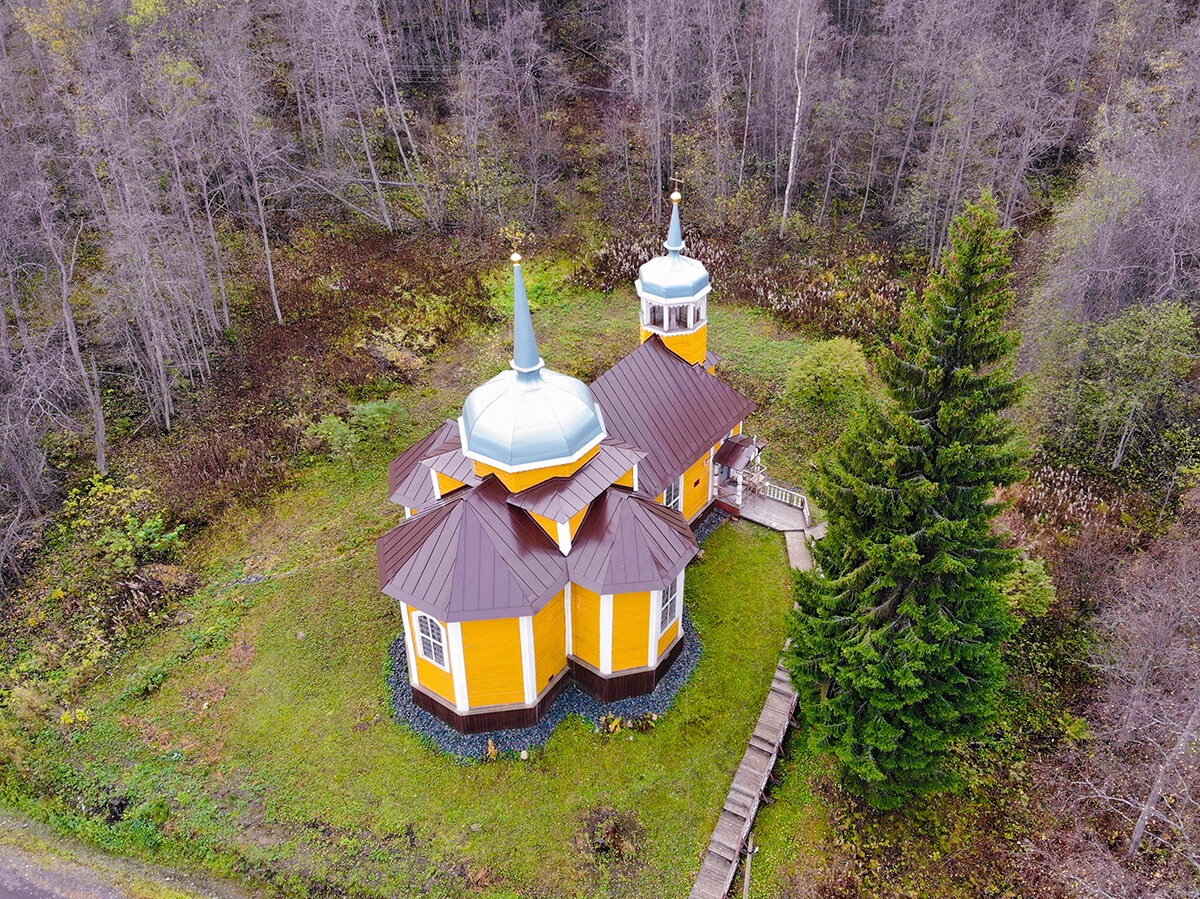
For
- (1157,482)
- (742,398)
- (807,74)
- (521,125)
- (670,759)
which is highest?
(807,74)

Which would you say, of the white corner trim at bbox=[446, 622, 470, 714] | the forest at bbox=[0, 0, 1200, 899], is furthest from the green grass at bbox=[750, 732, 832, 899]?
the white corner trim at bbox=[446, 622, 470, 714]

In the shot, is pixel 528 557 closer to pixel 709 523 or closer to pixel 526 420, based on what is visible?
pixel 526 420

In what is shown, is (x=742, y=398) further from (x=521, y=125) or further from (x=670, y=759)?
(x=521, y=125)

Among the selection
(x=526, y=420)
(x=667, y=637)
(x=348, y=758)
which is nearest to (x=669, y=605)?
(x=667, y=637)

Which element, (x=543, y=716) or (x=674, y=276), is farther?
(x=674, y=276)

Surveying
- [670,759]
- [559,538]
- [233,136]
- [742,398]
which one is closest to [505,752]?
[670,759]

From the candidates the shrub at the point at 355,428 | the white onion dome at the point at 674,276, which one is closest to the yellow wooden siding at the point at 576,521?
the white onion dome at the point at 674,276

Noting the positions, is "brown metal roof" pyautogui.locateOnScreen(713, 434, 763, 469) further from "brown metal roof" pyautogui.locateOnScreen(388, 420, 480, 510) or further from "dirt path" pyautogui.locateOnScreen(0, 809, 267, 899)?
"dirt path" pyautogui.locateOnScreen(0, 809, 267, 899)
